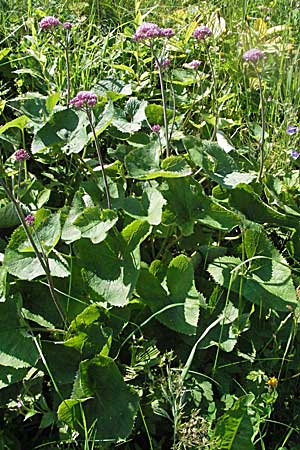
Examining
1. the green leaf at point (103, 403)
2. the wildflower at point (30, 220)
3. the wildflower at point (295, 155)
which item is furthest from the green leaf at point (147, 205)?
the wildflower at point (295, 155)

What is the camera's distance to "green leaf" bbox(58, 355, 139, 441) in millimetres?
1398

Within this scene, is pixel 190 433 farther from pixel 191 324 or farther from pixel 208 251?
pixel 208 251

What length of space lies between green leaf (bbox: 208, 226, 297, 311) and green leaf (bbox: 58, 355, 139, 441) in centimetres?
36

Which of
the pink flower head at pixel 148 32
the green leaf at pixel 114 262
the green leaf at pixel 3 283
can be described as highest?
the pink flower head at pixel 148 32

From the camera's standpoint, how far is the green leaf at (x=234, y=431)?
54.1 inches

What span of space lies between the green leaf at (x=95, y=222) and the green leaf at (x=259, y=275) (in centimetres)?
29

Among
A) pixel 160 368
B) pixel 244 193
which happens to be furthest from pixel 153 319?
pixel 244 193

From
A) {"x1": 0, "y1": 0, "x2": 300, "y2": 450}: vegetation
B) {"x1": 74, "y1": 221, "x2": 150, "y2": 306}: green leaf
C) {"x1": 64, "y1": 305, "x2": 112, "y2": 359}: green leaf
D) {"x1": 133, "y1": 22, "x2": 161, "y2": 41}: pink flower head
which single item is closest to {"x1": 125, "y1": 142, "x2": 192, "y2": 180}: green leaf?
{"x1": 0, "y1": 0, "x2": 300, "y2": 450}: vegetation

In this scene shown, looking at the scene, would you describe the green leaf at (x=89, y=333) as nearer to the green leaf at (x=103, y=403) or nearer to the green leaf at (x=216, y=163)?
the green leaf at (x=103, y=403)

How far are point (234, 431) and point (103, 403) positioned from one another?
282mm

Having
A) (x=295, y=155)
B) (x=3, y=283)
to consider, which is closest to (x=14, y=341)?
(x=3, y=283)

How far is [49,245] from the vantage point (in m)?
1.55

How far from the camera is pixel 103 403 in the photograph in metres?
1.45

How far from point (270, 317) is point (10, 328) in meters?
0.63
